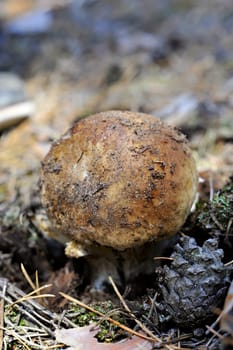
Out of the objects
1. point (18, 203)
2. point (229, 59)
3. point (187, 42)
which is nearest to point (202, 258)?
point (18, 203)

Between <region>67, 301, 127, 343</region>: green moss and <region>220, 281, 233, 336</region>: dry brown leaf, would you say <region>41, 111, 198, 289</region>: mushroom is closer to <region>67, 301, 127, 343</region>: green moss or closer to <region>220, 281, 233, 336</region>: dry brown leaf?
<region>67, 301, 127, 343</region>: green moss

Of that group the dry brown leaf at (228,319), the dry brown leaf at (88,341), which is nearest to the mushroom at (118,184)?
the dry brown leaf at (88,341)

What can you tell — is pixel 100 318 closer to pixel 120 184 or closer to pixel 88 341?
pixel 88 341

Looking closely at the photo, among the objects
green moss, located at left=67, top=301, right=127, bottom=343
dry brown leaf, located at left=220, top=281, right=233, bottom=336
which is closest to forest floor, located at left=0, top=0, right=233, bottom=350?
green moss, located at left=67, top=301, right=127, bottom=343

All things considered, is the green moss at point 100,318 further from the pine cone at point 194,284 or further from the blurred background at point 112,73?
the blurred background at point 112,73

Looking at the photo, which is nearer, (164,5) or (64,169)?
(64,169)

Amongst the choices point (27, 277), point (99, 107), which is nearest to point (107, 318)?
point (27, 277)

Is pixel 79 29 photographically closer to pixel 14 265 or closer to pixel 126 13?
pixel 126 13
